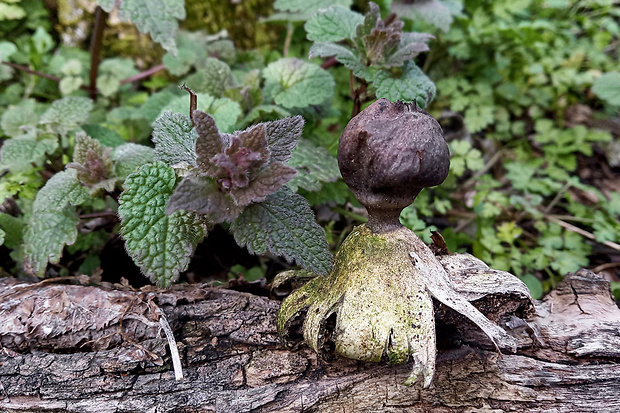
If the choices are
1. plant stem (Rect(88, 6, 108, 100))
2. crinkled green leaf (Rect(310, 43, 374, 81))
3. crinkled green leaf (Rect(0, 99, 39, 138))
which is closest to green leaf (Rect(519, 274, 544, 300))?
crinkled green leaf (Rect(310, 43, 374, 81))

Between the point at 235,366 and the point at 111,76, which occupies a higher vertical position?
the point at 111,76

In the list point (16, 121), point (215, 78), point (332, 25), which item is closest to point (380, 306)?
point (332, 25)

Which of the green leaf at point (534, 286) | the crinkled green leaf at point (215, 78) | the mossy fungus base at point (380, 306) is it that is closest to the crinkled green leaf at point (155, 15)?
the crinkled green leaf at point (215, 78)

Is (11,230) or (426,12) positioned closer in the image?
(11,230)

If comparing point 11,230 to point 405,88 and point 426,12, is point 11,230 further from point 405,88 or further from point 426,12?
point 426,12

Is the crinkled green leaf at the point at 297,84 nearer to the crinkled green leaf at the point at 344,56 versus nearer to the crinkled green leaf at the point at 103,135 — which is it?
the crinkled green leaf at the point at 344,56

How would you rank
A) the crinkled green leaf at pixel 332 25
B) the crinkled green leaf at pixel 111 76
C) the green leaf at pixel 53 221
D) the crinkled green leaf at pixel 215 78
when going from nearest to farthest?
the green leaf at pixel 53 221 < the crinkled green leaf at pixel 332 25 < the crinkled green leaf at pixel 215 78 < the crinkled green leaf at pixel 111 76
